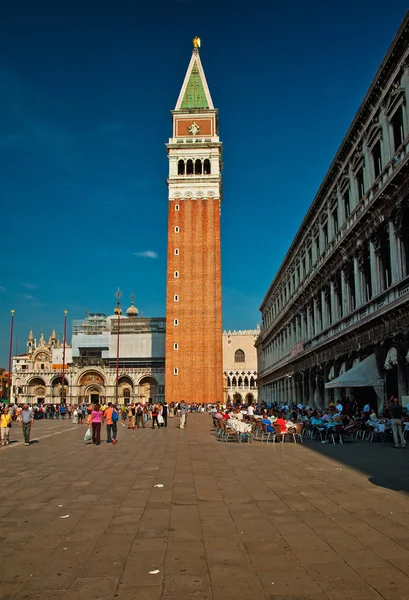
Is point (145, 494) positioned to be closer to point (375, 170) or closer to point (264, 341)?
point (375, 170)

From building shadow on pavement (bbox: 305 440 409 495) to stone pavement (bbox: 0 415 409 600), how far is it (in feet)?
0.22

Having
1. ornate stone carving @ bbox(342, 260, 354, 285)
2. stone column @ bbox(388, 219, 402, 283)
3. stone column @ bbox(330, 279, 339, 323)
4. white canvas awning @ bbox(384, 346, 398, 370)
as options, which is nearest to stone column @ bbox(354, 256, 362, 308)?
ornate stone carving @ bbox(342, 260, 354, 285)

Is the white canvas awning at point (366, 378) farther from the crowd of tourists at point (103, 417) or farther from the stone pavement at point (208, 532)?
the crowd of tourists at point (103, 417)

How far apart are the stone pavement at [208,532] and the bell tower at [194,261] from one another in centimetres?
6104

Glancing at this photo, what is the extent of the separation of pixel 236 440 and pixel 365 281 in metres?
10.2

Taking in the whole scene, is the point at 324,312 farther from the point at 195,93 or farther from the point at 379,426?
the point at 195,93

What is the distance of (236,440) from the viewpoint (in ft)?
72.8

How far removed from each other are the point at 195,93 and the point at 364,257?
225 ft

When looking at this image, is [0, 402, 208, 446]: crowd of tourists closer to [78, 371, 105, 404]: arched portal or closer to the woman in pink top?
the woman in pink top

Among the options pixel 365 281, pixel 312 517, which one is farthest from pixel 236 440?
pixel 312 517

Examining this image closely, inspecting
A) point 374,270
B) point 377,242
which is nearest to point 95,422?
point 374,270

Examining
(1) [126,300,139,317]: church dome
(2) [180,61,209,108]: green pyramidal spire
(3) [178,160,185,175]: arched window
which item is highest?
(2) [180,61,209,108]: green pyramidal spire

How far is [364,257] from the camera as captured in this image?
26.5 m

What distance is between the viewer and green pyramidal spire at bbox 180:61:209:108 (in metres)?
85.6
